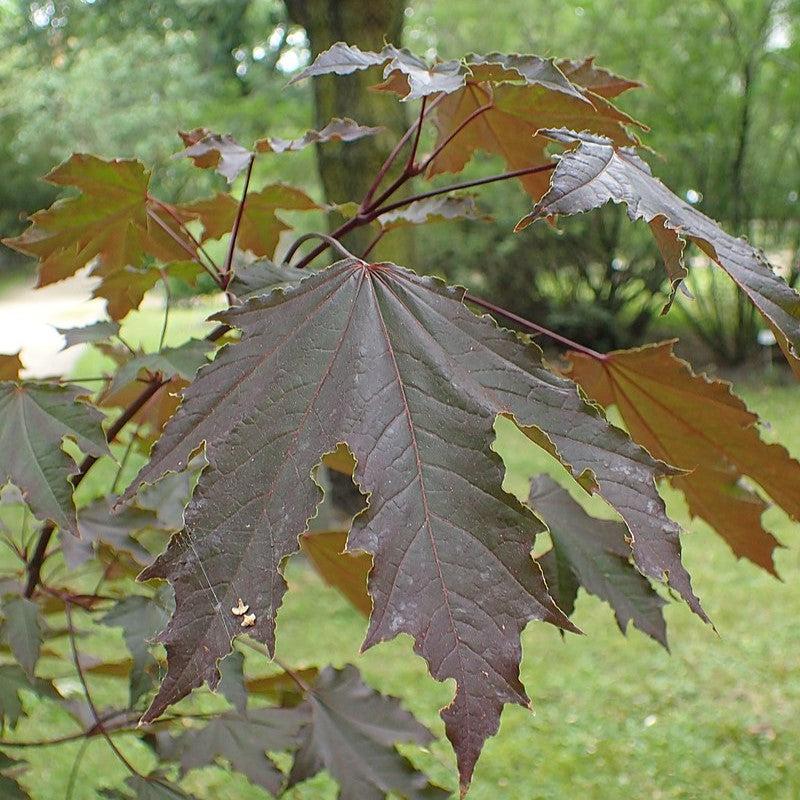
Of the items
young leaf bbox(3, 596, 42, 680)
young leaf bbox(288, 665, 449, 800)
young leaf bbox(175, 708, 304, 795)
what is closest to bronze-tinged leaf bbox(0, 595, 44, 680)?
young leaf bbox(3, 596, 42, 680)

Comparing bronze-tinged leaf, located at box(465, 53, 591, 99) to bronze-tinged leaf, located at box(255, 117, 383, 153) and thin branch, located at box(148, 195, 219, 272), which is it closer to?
bronze-tinged leaf, located at box(255, 117, 383, 153)

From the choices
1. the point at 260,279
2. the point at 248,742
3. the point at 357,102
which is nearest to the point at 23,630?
the point at 248,742

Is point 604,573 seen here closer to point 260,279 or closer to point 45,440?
point 260,279

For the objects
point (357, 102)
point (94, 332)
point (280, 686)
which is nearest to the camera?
point (94, 332)

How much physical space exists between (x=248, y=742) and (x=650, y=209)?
921 millimetres

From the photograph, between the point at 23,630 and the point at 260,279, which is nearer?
the point at 260,279

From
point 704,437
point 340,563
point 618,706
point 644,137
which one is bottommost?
point 618,706

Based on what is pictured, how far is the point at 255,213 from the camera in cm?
125

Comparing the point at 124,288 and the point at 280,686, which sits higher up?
the point at 124,288

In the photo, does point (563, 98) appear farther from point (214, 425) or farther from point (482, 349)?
point (214, 425)

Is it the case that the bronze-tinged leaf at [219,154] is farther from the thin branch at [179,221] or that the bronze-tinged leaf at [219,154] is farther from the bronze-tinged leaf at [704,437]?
the bronze-tinged leaf at [704,437]

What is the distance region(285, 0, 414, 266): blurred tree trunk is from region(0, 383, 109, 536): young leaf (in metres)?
3.05

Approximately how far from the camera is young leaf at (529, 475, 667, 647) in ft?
3.23

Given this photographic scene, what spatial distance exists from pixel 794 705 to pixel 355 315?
2870 millimetres
